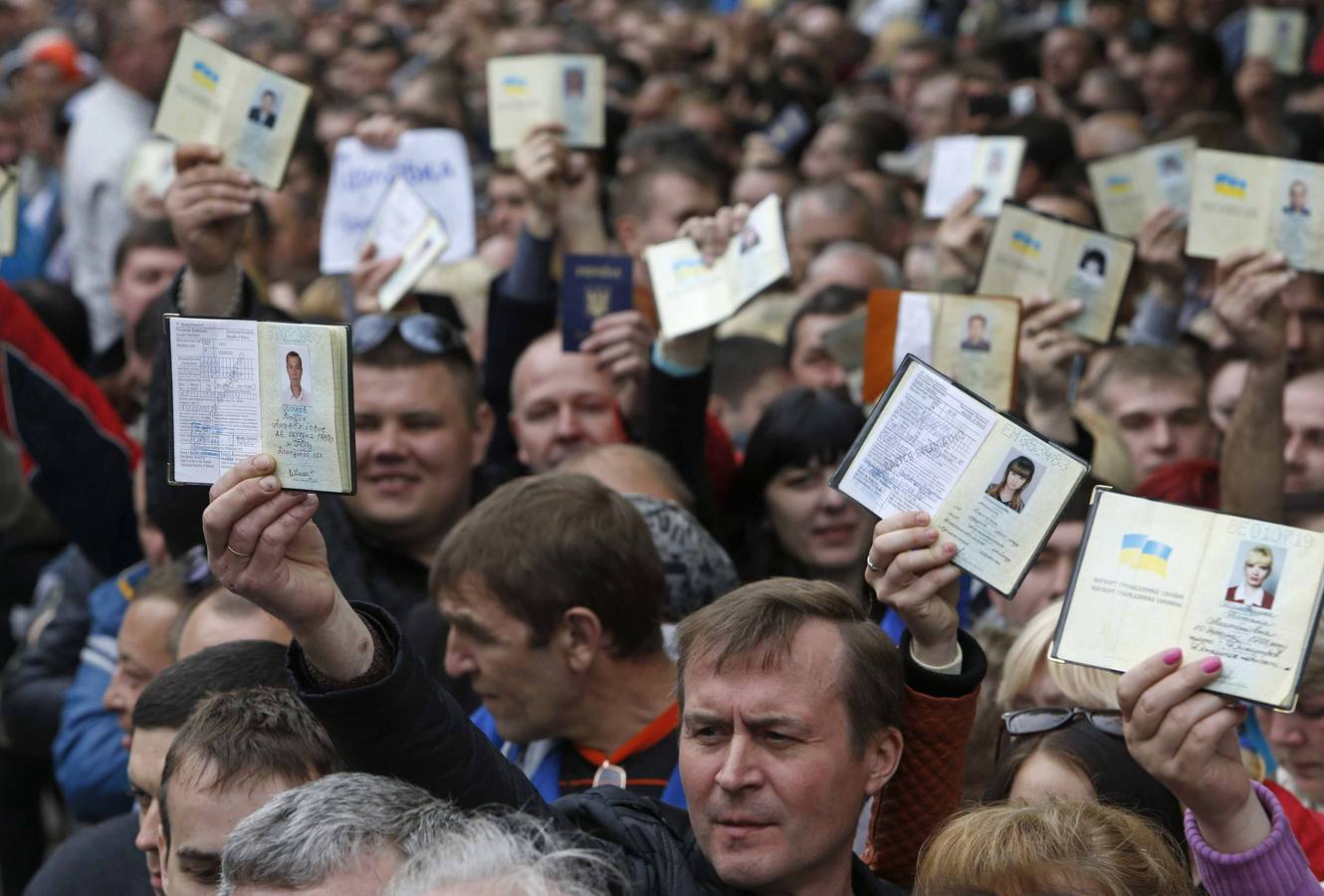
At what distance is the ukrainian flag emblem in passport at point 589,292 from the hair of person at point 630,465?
540 mm

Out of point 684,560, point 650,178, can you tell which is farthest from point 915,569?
point 650,178

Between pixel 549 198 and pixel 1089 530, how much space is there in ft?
11.2

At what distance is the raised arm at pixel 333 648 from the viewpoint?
2.85 meters

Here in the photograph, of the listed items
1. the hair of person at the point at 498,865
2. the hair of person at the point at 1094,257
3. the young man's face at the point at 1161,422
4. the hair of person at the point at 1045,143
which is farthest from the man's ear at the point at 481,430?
the hair of person at the point at 1045,143

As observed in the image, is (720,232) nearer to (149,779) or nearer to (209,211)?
(209,211)

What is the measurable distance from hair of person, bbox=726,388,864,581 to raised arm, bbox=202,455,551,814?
8.29ft

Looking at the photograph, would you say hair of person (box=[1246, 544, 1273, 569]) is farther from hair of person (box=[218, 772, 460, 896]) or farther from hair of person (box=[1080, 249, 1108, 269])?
hair of person (box=[1080, 249, 1108, 269])

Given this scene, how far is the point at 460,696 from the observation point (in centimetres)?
453

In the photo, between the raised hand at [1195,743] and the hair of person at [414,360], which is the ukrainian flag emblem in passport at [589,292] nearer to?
the hair of person at [414,360]

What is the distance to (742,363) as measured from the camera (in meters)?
6.80

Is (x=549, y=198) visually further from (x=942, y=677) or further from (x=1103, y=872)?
(x=1103, y=872)

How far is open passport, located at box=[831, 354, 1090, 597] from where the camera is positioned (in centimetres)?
Answer: 308

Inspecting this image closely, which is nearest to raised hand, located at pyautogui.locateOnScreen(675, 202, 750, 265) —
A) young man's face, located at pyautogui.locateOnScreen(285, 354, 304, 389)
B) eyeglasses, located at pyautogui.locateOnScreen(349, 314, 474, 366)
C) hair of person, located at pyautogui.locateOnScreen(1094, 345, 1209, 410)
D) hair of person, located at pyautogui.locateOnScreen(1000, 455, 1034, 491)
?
eyeglasses, located at pyautogui.locateOnScreen(349, 314, 474, 366)

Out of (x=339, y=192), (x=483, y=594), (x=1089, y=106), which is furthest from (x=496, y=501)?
(x=1089, y=106)
